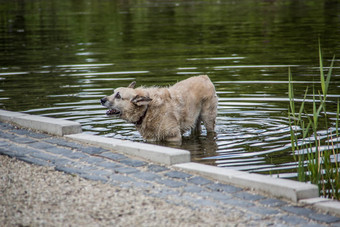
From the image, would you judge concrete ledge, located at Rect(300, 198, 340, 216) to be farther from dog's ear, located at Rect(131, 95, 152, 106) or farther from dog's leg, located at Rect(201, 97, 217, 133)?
dog's leg, located at Rect(201, 97, 217, 133)

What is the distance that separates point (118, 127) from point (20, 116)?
7.31ft

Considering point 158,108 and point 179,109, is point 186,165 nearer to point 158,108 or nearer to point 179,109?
point 158,108

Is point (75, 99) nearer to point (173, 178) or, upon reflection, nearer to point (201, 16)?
point (173, 178)

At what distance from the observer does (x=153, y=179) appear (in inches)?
260

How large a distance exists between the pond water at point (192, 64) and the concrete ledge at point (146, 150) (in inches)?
53.0

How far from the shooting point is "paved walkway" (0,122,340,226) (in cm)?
556

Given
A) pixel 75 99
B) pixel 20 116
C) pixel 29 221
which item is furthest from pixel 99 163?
pixel 75 99

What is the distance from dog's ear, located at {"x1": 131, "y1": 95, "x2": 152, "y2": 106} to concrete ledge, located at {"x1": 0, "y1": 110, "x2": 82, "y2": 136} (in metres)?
1.32

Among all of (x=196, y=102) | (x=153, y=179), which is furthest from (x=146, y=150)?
(x=196, y=102)

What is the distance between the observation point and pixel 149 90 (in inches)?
400

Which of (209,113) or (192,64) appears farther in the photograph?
(192,64)

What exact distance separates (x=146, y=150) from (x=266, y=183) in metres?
1.86

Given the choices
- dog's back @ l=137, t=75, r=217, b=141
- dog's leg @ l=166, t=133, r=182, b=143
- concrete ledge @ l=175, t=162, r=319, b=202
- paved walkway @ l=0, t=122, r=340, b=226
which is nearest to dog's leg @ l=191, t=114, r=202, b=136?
dog's back @ l=137, t=75, r=217, b=141

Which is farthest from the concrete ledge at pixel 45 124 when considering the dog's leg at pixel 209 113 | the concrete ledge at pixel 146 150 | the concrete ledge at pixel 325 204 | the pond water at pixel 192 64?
the concrete ledge at pixel 325 204
